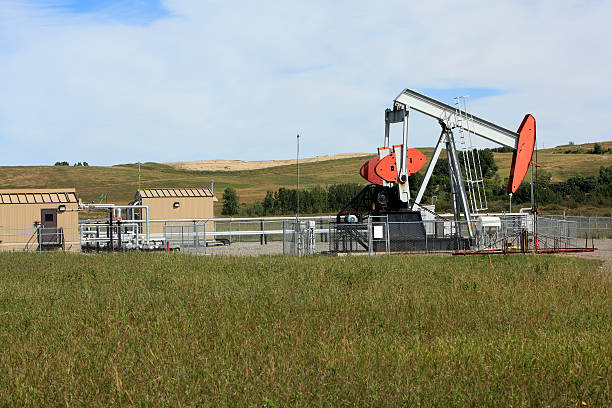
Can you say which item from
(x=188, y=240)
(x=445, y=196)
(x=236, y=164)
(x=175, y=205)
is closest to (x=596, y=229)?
(x=188, y=240)

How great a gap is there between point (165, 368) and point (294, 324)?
87.0 inches

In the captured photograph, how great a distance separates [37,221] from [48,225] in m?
0.55

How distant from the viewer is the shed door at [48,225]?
2598 cm

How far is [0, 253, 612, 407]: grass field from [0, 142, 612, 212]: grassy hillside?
7724cm

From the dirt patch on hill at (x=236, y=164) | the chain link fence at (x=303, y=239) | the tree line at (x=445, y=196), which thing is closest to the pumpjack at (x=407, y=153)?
the chain link fence at (x=303, y=239)

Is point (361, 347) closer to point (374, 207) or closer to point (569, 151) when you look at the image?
point (374, 207)

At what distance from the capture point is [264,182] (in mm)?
111188

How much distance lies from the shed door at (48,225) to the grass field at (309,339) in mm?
14171

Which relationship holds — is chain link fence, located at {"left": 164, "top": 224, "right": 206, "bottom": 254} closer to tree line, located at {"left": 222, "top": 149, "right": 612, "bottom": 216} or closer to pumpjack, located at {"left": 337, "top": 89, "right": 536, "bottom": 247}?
pumpjack, located at {"left": 337, "top": 89, "right": 536, "bottom": 247}

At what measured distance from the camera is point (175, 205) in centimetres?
3125

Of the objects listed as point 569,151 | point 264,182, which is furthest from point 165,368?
point 569,151

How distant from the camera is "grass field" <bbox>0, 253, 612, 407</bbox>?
5281 mm

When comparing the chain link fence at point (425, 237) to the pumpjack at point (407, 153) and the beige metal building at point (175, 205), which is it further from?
the beige metal building at point (175, 205)

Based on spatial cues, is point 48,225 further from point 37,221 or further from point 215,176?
point 215,176
